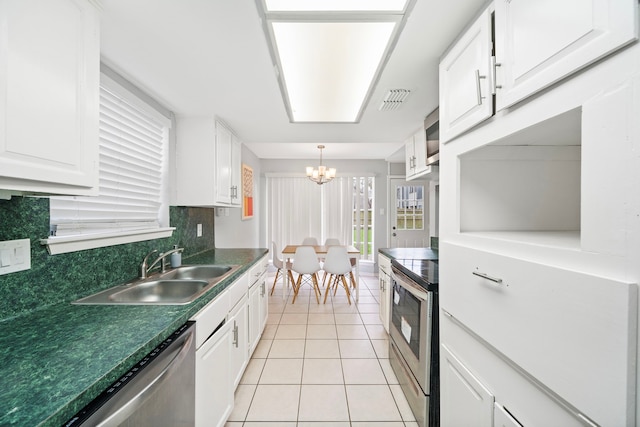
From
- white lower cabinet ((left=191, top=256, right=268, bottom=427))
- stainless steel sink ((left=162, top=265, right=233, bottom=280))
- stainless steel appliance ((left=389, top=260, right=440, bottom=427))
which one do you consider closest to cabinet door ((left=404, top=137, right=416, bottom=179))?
stainless steel appliance ((left=389, top=260, right=440, bottom=427))

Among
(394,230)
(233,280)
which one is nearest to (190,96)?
(233,280)

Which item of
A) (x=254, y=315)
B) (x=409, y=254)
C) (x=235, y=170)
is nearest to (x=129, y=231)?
(x=254, y=315)

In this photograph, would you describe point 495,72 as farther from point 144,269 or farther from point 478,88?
point 144,269

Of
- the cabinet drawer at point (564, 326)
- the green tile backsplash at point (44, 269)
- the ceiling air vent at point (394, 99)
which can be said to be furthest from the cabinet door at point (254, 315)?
the ceiling air vent at point (394, 99)

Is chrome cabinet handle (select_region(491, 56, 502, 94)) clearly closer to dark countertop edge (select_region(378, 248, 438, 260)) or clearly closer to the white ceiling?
the white ceiling

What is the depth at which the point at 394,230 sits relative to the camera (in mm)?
5375

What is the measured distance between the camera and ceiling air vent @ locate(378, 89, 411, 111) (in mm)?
1852

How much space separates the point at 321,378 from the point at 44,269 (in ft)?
6.19

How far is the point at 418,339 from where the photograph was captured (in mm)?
1595

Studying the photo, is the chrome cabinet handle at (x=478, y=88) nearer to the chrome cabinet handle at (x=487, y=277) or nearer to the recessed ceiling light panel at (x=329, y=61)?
the recessed ceiling light panel at (x=329, y=61)

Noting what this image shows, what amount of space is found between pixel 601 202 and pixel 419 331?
1253 millimetres

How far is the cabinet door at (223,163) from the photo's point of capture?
2469 mm

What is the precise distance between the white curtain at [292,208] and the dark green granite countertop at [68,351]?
427 centimetres

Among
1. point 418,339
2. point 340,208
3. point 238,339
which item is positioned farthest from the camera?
point 340,208
